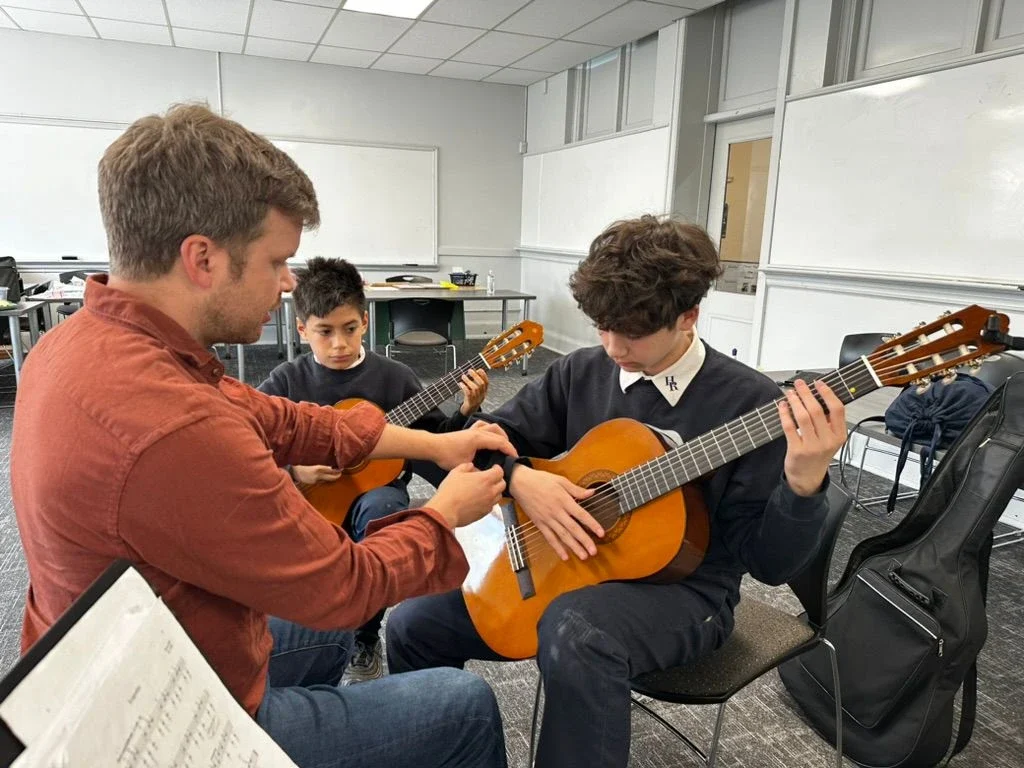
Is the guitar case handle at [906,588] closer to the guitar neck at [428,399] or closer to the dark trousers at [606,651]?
the dark trousers at [606,651]

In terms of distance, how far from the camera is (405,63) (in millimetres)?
7047

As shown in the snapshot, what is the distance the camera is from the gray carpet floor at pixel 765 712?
1.77 metres

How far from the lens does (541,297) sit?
8023 mm

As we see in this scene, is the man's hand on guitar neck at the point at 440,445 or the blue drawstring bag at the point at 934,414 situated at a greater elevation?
the man's hand on guitar neck at the point at 440,445

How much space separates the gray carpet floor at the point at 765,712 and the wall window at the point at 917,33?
2.73 metres

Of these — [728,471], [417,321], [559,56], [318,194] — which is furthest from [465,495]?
[559,56]

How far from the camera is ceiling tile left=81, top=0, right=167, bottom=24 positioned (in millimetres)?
5359

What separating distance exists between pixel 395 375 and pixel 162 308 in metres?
1.45

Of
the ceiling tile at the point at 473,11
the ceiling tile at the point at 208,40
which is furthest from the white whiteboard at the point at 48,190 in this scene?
the ceiling tile at the point at 473,11

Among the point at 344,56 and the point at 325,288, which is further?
the point at 344,56

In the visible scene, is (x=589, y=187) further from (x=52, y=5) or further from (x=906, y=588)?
(x=906, y=588)

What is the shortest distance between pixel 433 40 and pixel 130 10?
99.6 inches

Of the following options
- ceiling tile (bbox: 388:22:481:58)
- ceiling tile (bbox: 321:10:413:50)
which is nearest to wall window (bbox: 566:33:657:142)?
ceiling tile (bbox: 388:22:481:58)

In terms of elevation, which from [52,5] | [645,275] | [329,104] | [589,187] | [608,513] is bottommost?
[608,513]
